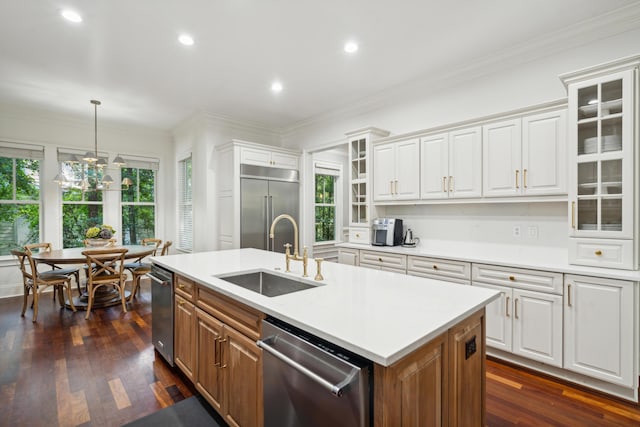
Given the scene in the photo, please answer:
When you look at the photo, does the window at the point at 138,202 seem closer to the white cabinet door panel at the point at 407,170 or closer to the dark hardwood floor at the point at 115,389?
the dark hardwood floor at the point at 115,389

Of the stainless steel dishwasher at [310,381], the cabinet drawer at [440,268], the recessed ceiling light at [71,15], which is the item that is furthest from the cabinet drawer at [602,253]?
the recessed ceiling light at [71,15]

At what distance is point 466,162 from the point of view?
3.18 meters

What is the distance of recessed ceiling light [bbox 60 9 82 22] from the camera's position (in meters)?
2.44

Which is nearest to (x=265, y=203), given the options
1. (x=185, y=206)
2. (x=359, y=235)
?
(x=359, y=235)

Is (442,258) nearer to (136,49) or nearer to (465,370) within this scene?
(465,370)

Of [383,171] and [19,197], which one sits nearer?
[383,171]

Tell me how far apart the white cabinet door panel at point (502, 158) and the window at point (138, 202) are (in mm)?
5625

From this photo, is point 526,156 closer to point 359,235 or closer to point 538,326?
point 538,326

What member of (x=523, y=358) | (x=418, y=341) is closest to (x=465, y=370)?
(x=418, y=341)

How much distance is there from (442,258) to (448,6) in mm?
2143

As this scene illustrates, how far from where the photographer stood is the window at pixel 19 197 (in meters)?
4.72

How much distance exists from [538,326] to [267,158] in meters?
4.04

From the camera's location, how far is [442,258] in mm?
3057

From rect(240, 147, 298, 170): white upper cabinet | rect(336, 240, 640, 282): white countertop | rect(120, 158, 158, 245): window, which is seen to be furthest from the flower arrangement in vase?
rect(336, 240, 640, 282): white countertop
